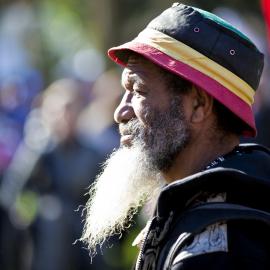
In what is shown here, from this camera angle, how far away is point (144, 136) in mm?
4703

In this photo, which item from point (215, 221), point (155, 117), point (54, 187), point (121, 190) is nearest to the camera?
point (215, 221)

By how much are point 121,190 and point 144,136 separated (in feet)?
1.02

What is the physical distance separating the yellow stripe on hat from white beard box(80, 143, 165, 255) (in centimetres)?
39

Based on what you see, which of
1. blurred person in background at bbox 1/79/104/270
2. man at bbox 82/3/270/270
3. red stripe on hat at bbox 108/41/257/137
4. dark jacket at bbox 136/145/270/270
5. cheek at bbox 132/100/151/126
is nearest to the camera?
dark jacket at bbox 136/145/270/270

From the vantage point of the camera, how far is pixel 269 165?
14.9 feet

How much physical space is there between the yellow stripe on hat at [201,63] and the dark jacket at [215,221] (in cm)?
28

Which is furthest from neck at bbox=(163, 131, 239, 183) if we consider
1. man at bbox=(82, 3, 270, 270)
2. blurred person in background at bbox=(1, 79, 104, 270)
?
blurred person in background at bbox=(1, 79, 104, 270)

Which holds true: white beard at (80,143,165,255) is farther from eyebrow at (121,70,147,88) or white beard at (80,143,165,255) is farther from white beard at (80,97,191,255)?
eyebrow at (121,70,147,88)

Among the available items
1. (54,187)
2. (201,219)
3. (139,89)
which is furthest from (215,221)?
(54,187)

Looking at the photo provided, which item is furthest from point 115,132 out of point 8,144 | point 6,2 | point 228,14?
point 6,2

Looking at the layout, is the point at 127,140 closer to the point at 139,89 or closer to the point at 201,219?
the point at 139,89

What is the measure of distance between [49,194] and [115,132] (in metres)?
0.76

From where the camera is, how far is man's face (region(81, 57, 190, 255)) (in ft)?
15.2

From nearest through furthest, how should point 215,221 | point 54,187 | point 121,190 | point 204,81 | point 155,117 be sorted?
1. point 215,221
2. point 204,81
3. point 155,117
4. point 121,190
5. point 54,187
